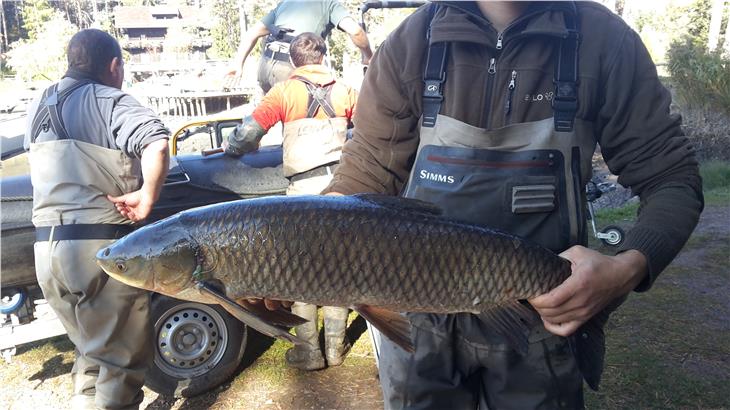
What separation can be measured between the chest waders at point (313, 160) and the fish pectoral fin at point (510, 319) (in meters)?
2.91

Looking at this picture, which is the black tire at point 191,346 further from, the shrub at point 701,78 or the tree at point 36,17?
the tree at point 36,17

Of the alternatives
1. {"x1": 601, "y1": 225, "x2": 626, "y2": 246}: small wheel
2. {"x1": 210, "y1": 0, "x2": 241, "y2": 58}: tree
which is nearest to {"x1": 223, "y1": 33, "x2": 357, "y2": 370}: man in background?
{"x1": 601, "y1": 225, "x2": 626, "y2": 246}: small wheel

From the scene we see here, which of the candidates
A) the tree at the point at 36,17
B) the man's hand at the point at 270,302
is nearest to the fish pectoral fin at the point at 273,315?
the man's hand at the point at 270,302

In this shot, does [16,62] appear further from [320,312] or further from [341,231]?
[341,231]

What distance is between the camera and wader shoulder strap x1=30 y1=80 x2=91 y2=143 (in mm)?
A: 3711

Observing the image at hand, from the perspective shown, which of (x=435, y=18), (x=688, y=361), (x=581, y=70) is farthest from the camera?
(x=688, y=361)

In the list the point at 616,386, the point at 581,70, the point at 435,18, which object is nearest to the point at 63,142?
the point at 435,18

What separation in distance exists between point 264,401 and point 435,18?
3484 millimetres

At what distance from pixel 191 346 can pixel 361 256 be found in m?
3.26

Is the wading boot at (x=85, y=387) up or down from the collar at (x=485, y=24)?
down

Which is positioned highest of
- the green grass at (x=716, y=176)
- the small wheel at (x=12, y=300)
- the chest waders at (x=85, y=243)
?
the chest waders at (x=85, y=243)

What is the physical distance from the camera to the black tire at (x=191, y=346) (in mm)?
4398

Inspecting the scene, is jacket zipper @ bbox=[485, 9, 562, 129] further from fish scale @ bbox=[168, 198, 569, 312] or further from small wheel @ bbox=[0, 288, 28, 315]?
small wheel @ bbox=[0, 288, 28, 315]

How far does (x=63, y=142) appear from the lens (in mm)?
3689
